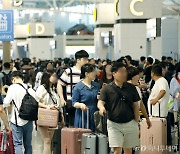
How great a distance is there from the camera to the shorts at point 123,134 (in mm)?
8523

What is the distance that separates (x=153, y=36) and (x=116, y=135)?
1145 cm

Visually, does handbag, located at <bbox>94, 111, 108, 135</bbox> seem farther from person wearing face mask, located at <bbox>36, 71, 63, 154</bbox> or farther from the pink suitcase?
person wearing face mask, located at <bbox>36, 71, 63, 154</bbox>

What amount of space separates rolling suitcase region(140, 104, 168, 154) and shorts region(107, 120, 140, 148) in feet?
7.05

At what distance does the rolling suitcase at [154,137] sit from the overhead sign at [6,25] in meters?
8.13

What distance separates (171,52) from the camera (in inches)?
1593

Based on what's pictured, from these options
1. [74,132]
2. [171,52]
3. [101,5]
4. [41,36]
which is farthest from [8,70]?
[41,36]

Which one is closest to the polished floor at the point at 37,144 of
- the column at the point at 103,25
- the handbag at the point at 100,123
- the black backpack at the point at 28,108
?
the handbag at the point at 100,123

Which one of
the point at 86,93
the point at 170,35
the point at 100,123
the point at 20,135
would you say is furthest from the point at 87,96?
the point at 170,35

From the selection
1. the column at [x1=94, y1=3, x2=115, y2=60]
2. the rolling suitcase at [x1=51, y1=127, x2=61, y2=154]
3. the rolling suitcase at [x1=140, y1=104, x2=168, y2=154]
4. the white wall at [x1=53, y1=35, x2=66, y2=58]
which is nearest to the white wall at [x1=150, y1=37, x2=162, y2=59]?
the column at [x1=94, y1=3, x2=115, y2=60]

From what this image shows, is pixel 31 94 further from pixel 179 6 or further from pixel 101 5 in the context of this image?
pixel 179 6

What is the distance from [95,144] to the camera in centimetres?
871

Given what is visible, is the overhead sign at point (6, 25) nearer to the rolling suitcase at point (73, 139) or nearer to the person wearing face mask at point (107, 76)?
the person wearing face mask at point (107, 76)

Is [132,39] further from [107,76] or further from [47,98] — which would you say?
[47,98]

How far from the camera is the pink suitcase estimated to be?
Result: 984 centimetres
